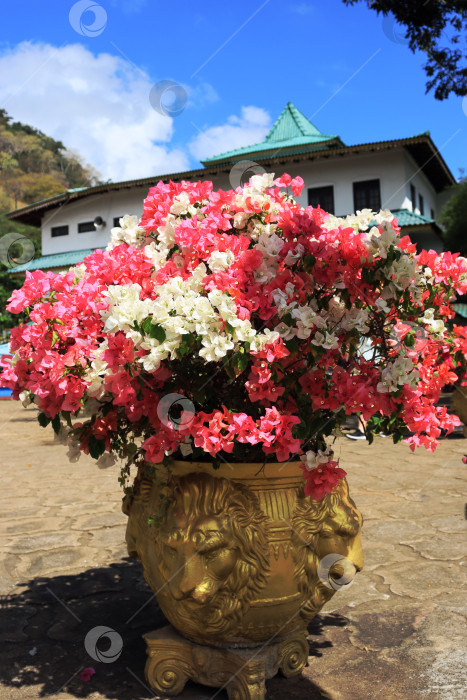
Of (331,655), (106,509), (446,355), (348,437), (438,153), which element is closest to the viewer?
(446,355)

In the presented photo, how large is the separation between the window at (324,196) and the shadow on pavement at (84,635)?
17546 mm

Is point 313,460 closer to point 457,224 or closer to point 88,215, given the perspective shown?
point 457,224

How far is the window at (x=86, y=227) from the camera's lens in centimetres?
2425

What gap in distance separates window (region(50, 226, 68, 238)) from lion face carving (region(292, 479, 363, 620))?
24.5m

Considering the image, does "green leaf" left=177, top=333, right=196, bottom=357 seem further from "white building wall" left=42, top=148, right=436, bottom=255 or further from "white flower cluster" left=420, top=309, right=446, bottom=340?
"white building wall" left=42, top=148, right=436, bottom=255

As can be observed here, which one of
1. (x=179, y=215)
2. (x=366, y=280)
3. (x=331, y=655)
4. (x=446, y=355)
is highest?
(x=179, y=215)

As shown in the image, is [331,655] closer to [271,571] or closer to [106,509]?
[271,571]

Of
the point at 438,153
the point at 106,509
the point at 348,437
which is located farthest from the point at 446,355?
the point at 438,153

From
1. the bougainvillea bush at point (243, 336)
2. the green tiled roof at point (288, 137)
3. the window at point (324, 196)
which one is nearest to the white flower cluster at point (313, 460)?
the bougainvillea bush at point (243, 336)

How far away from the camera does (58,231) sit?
25562mm

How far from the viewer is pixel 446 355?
2518mm

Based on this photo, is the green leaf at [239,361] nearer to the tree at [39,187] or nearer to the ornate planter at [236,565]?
the ornate planter at [236,565]

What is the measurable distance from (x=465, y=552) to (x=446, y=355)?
206cm

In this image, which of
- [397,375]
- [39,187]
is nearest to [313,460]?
[397,375]
